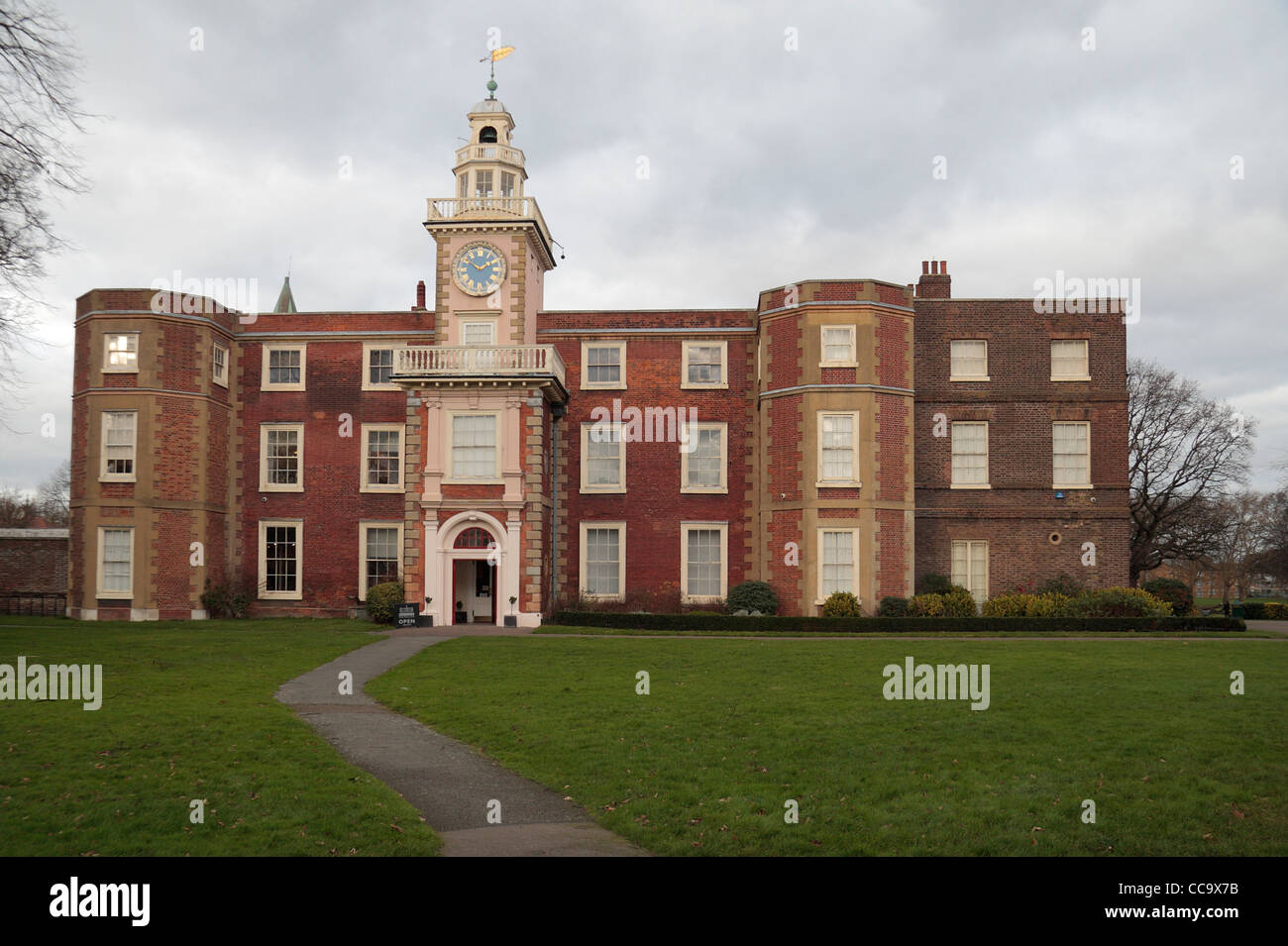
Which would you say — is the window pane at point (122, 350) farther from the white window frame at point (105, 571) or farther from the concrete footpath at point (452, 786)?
the concrete footpath at point (452, 786)

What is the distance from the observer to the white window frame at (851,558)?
2944 cm

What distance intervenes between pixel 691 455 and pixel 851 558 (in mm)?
6767

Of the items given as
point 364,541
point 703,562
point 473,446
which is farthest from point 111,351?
point 703,562

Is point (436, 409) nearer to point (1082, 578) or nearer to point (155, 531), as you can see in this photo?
point (155, 531)

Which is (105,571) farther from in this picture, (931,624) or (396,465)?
(931,624)

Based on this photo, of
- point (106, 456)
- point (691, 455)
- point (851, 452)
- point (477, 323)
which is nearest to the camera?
point (851, 452)

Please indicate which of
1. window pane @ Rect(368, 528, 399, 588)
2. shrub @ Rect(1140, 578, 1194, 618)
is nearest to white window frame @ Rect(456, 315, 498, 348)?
window pane @ Rect(368, 528, 399, 588)

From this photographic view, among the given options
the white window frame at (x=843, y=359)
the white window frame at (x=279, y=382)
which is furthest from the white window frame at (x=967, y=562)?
the white window frame at (x=279, y=382)

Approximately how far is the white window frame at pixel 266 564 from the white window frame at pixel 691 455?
541 inches

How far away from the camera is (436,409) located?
30.4 metres

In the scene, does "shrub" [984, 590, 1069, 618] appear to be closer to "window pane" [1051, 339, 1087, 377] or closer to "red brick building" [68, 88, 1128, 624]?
"red brick building" [68, 88, 1128, 624]

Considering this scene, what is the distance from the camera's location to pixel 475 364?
30250 millimetres

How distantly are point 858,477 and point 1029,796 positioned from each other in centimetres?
2061

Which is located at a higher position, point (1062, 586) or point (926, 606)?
point (1062, 586)
